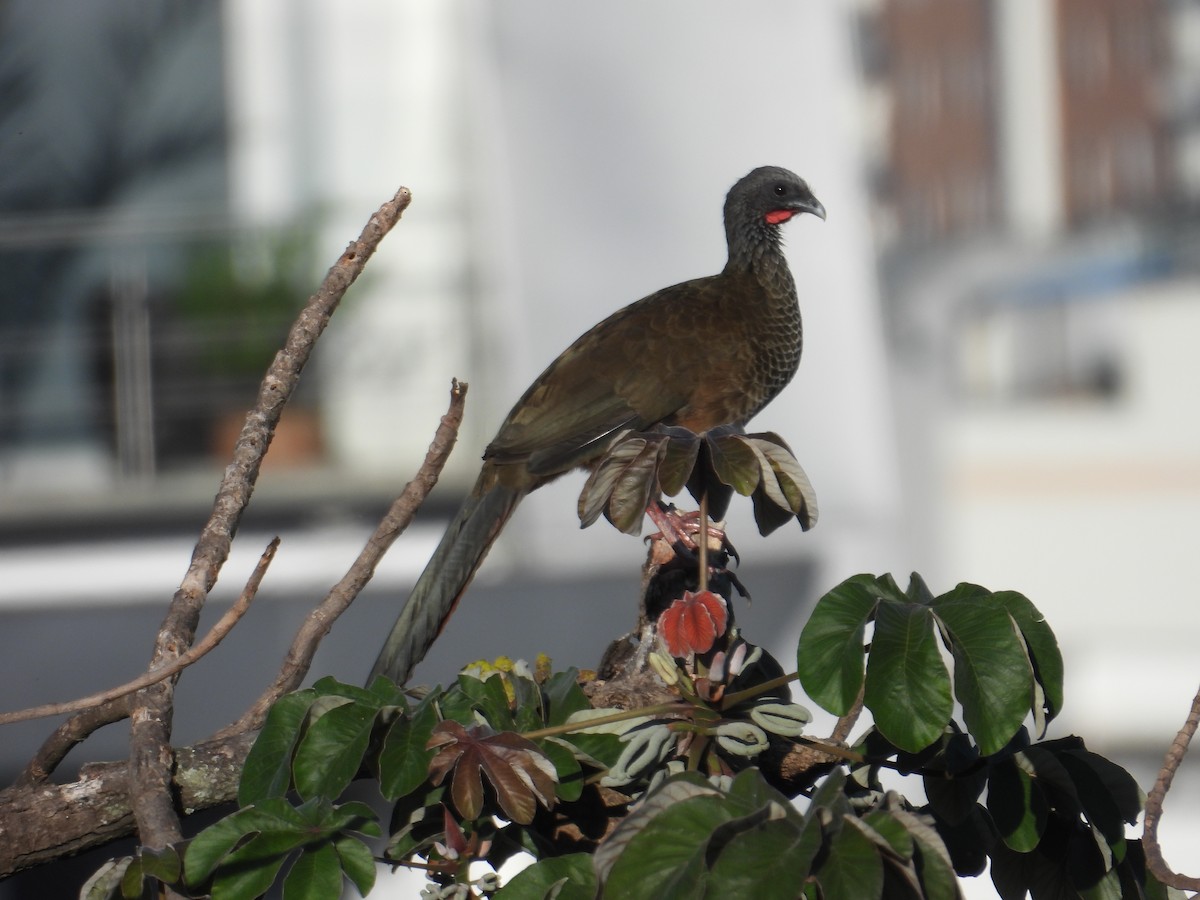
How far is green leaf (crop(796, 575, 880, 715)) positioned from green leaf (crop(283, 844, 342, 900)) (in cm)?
46

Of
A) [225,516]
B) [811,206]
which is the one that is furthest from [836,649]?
[811,206]

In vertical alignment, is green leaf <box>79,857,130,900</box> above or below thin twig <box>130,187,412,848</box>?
below

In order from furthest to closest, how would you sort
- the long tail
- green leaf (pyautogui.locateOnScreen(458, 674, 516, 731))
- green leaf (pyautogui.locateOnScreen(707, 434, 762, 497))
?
1. the long tail
2. green leaf (pyautogui.locateOnScreen(458, 674, 516, 731))
3. green leaf (pyautogui.locateOnScreen(707, 434, 762, 497))

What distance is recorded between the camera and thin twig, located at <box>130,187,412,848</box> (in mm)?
1587

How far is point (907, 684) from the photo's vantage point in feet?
4.21

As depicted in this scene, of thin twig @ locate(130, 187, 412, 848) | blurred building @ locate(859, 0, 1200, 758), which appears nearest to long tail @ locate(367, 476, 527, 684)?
thin twig @ locate(130, 187, 412, 848)

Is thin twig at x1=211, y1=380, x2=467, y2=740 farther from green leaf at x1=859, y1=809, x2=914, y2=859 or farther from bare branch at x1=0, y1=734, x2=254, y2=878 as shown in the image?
green leaf at x1=859, y1=809, x2=914, y2=859

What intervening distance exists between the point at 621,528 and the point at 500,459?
4.28 ft

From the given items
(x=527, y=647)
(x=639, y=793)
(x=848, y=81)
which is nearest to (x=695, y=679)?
(x=639, y=793)

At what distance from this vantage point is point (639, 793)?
1.48 m

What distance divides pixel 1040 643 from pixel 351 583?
851 mm

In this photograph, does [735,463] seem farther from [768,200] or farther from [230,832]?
[768,200]

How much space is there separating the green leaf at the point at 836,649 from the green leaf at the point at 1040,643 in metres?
0.12

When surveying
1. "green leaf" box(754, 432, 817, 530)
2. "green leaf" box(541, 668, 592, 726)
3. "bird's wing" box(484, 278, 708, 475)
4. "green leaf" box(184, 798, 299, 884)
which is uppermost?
"bird's wing" box(484, 278, 708, 475)
